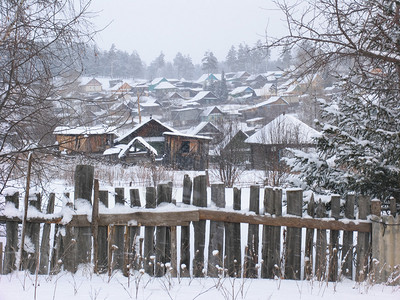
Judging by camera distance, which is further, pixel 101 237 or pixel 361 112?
pixel 361 112

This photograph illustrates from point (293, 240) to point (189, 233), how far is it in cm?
125

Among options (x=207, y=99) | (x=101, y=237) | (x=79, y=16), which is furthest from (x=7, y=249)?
(x=207, y=99)

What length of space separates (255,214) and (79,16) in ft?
9.82

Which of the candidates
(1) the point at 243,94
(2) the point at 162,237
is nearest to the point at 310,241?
(2) the point at 162,237

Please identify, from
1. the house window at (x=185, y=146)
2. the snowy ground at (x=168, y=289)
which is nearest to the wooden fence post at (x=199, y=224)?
the snowy ground at (x=168, y=289)

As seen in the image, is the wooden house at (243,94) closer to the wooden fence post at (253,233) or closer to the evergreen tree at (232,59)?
the evergreen tree at (232,59)

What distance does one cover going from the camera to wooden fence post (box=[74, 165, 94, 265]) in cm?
452

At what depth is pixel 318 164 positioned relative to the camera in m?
6.00

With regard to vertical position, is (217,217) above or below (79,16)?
below

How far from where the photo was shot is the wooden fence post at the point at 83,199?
452cm

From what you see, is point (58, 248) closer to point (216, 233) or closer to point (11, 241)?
point (11, 241)

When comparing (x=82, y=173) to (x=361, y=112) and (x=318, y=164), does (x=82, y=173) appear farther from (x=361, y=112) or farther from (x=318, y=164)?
(x=361, y=112)

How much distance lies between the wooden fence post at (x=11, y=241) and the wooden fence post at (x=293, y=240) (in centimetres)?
313

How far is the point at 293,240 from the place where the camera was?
4.73 metres
